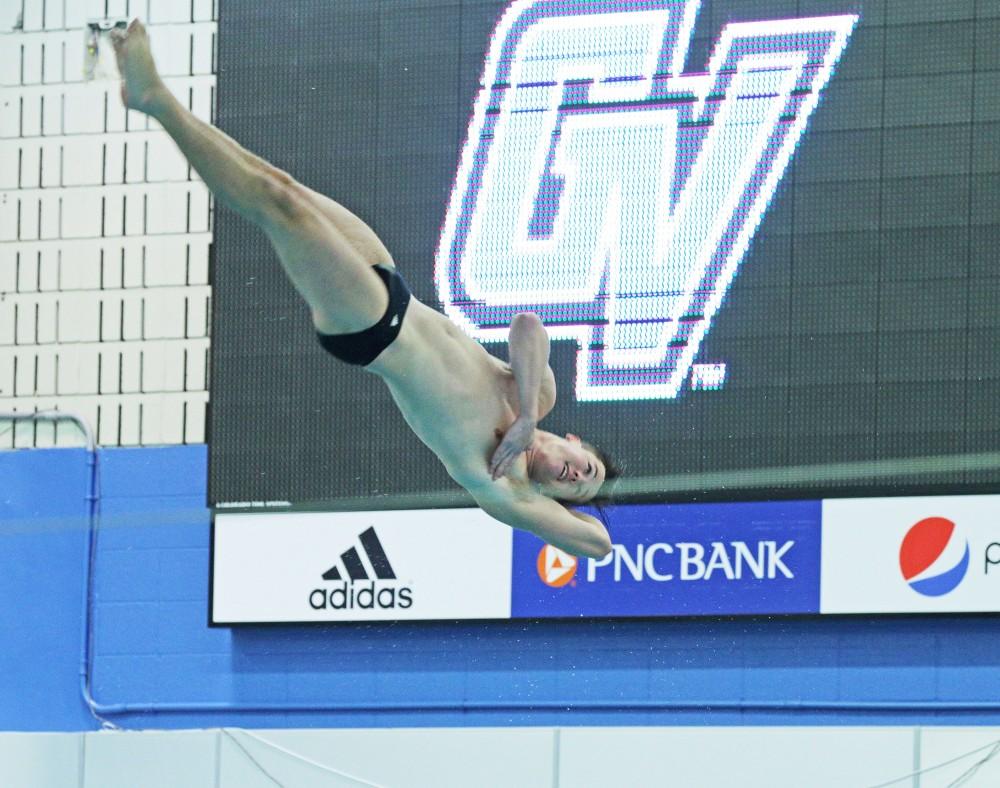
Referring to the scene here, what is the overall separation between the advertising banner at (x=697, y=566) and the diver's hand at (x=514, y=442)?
6.88 ft

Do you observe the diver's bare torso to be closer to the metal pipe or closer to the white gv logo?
the white gv logo

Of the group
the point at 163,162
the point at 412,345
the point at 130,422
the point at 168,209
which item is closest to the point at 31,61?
the point at 163,162

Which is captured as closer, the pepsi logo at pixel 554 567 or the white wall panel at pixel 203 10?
the pepsi logo at pixel 554 567

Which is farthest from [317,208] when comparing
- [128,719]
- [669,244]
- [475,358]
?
[128,719]

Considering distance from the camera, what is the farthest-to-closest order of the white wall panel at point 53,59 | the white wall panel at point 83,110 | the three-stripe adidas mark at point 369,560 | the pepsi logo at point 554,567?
the white wall panel at point 53,59 → the white wall panel at point 83,110 → the three-stripe adidas mark at point 369,560 → the pepsi logo at point 554,567

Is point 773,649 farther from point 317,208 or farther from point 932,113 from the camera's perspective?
point 317,208

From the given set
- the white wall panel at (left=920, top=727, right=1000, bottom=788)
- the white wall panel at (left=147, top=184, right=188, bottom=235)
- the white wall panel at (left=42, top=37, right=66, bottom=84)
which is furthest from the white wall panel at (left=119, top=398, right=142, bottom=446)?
the white wall panel at (left=920, top=727, right=1000, bottom=788)

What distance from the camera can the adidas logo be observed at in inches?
285

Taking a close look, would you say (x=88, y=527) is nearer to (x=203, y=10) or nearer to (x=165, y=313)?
(x=165, y=313)

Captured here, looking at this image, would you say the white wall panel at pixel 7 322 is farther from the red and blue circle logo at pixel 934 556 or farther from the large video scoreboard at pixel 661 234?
the red and blue circle logo at pixel 934 556

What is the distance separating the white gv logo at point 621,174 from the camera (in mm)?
6680

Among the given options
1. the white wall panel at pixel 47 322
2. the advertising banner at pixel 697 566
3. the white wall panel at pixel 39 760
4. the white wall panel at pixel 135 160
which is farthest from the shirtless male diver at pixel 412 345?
the white wall panel at pixel 47 322

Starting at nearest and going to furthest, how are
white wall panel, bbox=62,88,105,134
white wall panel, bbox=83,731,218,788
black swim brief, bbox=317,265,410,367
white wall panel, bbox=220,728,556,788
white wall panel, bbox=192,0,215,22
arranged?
black swim brief, bbox=317,265,410,367
white wall panel, bbox=220,728,556,788
white wall panel, bbox=83,731,218,788
white wall panel, bbox=192,0,215,22
white wall panel, bbox=62,88,105,134

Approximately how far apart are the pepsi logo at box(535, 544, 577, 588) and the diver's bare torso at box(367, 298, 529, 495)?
78.8 inches
